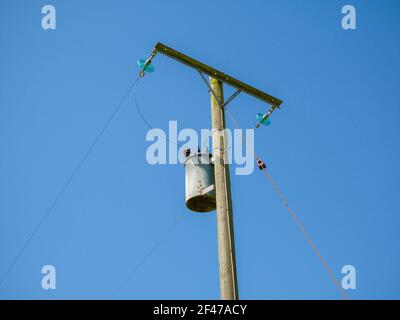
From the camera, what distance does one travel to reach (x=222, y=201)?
646cm

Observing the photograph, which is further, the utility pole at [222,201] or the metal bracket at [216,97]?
the metal bracket at [216,97]

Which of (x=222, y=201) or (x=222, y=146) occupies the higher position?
(x=222, y=146)

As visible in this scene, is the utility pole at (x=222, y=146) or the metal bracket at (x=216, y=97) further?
the metal bracket at (x=216, y=97)

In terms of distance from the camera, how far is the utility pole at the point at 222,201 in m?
5.95

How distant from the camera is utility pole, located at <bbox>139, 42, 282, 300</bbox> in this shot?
6.00 metres

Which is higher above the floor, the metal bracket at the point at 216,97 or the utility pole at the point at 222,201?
the metal bracket at the point at 216,97

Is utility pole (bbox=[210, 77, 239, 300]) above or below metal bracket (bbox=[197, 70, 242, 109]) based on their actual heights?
below

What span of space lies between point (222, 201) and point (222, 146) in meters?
0.79

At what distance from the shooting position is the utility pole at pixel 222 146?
600 cm

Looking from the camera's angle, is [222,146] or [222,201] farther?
[222,146]
